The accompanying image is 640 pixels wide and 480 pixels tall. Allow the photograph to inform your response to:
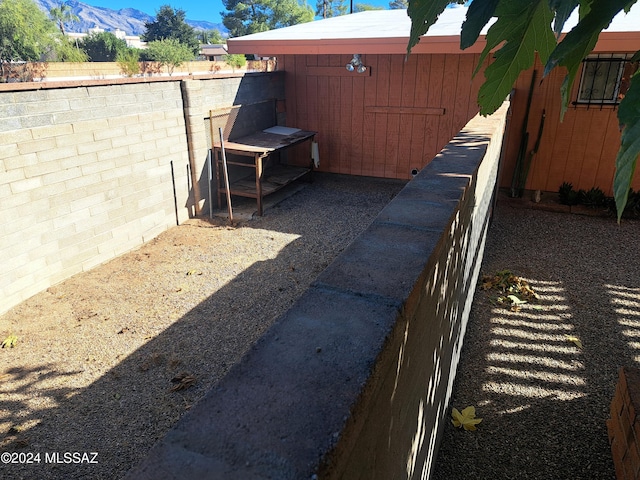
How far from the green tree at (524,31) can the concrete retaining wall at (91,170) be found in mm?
5351

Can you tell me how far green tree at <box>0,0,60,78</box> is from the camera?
44.6 meters

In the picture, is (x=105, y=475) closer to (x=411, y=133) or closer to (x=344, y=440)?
(x=344, y=440)

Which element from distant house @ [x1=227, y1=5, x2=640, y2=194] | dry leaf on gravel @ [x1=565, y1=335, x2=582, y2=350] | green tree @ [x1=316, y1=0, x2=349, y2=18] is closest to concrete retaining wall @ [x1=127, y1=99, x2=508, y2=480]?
dry leaf on gravel @ [x1=565, y1=335, x2=582, y2=350]

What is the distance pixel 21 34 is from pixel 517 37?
57.6 m

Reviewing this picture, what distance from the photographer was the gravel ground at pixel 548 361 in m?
2.89

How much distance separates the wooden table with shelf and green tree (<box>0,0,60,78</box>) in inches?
1843

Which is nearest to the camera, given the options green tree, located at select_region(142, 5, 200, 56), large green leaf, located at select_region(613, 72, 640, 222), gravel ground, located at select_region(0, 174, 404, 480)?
large green leaf, located at select_region(613, 72, 640, 222)

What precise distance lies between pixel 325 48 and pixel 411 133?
2.38 meters

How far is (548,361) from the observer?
3865 millimetres

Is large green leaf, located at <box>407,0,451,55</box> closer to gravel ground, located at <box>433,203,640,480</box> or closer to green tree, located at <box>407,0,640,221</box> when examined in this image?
green tree, located at <box>407,0,640,221</box>

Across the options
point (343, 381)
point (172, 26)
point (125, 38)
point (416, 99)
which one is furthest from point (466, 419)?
point (125, 38)

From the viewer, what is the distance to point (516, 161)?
26.8 ft

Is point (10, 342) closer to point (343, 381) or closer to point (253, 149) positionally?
point (253, 149)

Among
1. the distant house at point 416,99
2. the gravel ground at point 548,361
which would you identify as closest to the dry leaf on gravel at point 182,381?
the gravel ground at point 548,361
